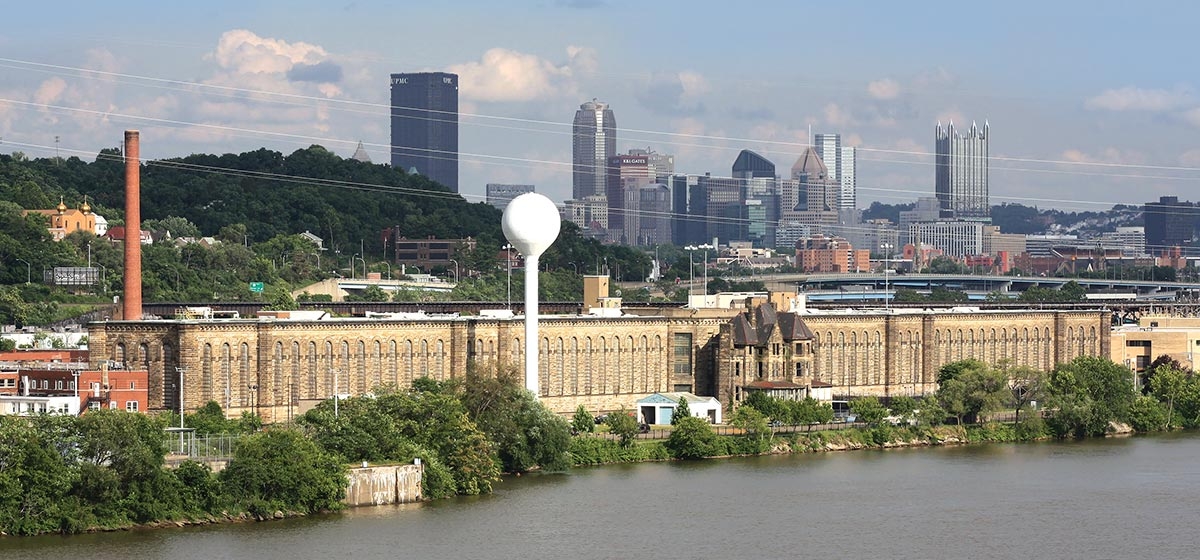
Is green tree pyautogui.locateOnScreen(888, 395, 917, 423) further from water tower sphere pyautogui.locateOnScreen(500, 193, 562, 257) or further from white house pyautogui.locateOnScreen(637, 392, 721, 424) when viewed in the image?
water tower sphere pyautogui.locateOnScreen(500, 193, 562, 257)

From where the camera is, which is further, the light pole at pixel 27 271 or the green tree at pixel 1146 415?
the light pole at pixel 27 271

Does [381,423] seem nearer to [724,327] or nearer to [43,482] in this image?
[43,482]

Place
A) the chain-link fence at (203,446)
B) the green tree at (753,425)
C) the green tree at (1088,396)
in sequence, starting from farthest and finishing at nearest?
the green tree at (1088,396) < the green tree at (753,425) < the chain-link fence at (203,446)

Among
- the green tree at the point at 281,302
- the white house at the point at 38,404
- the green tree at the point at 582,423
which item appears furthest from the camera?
A: the green tree at the point at 281,302

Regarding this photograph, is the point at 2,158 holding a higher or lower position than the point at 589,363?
higher

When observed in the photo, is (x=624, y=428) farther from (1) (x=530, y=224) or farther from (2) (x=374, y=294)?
(2) (x=374, y=294)

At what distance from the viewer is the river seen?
55.2 metres

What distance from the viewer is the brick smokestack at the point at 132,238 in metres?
86.1

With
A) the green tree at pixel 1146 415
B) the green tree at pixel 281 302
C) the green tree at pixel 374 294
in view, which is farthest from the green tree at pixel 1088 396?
the green tree at pixel 374 294

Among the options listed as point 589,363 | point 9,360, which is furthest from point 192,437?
point 589,363

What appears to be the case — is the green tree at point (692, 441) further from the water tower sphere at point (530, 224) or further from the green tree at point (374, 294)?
the green tree at point (374, 294)

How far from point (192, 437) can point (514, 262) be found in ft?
372

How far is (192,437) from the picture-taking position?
Result: 205ft

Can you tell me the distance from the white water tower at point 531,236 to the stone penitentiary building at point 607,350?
0.87 m
